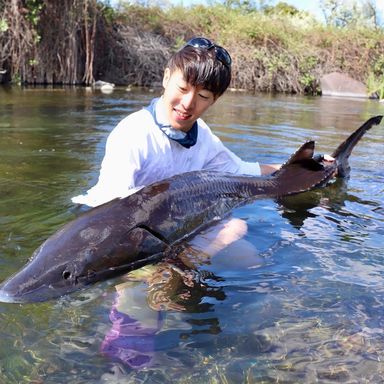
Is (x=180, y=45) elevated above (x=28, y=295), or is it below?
above

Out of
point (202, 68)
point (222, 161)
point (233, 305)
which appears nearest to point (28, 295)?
point (233, 305)

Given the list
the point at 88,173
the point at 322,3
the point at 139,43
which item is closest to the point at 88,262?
the point at 88,173

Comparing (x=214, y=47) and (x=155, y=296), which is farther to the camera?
(x=214, y=47)

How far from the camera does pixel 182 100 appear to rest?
→ 316cm

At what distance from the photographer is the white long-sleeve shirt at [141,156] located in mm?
3010

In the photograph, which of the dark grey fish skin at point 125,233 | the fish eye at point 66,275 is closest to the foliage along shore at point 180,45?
the dark grey fish skin at point 125,233

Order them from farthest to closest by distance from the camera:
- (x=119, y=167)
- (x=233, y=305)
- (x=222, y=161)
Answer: (x=222, y=161) < (x=119, y=167) < (x=233, y=305)

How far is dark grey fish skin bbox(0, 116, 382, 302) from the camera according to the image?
2.29 m

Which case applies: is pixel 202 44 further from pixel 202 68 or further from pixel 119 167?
pixel 119 167

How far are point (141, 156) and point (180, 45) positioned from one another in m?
17.9

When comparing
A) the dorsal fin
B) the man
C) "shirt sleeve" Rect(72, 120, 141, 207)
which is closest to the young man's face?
the man

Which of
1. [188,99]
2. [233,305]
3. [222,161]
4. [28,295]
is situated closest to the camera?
[28,295]

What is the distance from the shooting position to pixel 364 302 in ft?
8.32

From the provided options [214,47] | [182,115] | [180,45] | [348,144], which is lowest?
[348,144]
